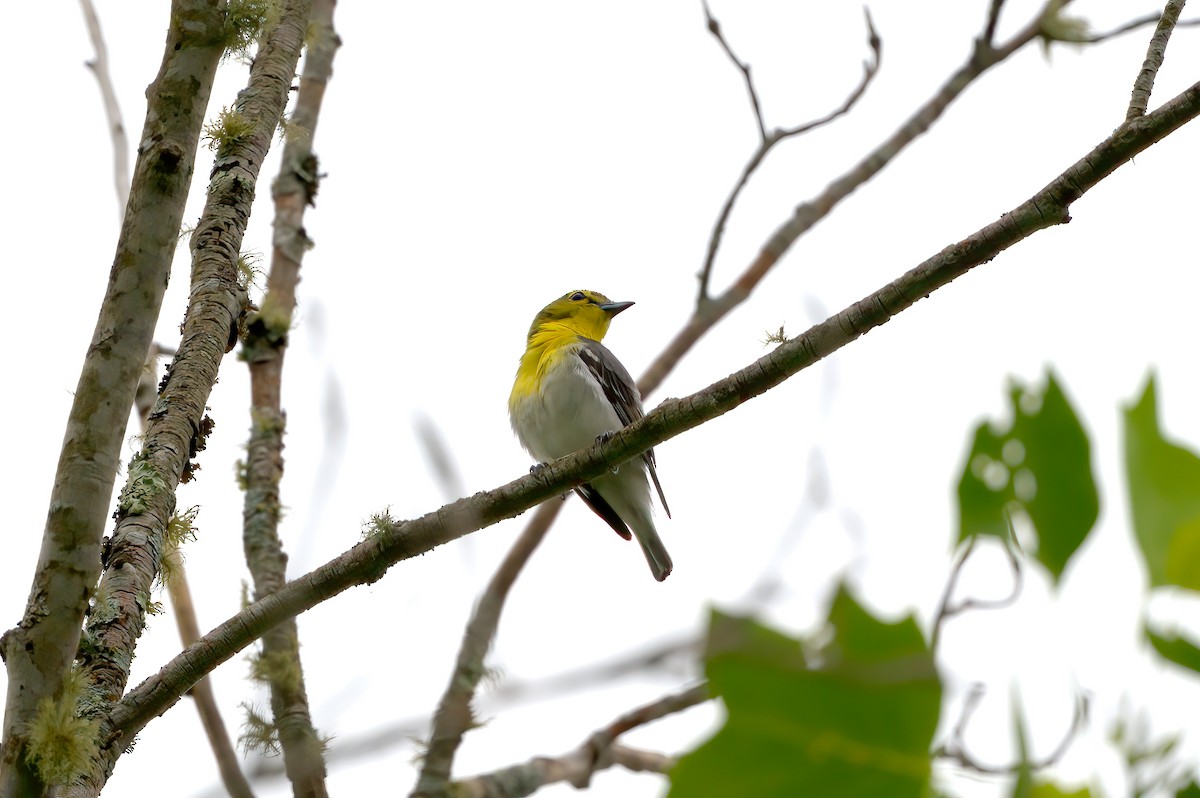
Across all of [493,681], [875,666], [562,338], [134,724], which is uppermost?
[562,338]

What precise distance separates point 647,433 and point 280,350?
3478 millimetres

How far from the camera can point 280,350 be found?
6.74 meters

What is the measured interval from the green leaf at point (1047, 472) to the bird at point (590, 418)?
6.48 meters

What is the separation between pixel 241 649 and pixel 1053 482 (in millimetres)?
2841

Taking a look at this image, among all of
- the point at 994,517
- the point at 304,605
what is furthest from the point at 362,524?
the point at 994,517

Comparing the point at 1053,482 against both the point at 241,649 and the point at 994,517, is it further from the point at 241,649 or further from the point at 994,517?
the point at 241,649

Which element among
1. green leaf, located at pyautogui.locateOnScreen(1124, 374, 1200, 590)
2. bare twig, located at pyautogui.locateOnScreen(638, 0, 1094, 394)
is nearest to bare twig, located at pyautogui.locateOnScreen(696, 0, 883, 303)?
bare twig, located at pyautogui.locateOnScreen(638, 0, 1094, 394)

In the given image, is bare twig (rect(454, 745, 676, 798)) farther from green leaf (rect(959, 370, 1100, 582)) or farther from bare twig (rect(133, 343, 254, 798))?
green leaf (rect(959, 370, 1100, 582))

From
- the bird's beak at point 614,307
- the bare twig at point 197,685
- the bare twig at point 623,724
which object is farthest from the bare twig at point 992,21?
the bare twig at point 197,685

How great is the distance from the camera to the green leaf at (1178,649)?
852 mm

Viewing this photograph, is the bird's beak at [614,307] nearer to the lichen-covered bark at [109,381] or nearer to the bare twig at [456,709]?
the bare twig at [456,709]

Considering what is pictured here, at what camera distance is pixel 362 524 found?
371 cm

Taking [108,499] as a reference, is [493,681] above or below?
below

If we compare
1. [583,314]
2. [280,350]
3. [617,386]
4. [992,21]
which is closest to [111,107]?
[280,350]
